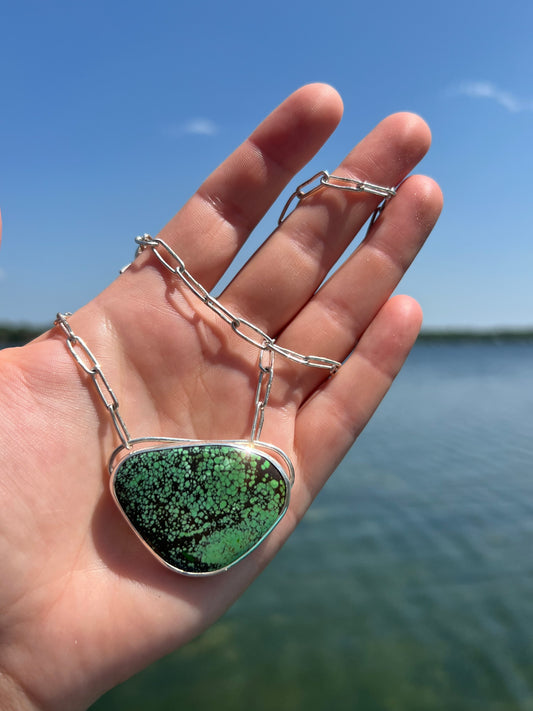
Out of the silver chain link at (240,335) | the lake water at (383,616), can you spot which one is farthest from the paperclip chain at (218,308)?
the lake water at (383,616)

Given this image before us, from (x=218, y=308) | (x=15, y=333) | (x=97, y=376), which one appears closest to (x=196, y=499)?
(x=97, y=376)

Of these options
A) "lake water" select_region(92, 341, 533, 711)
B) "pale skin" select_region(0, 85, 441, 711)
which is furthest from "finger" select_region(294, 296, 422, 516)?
"lake water" select_region(92, 341, 533, 711)

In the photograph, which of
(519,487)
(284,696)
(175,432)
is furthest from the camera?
(519,487)

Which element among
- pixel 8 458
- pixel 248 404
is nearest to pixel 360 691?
pixel 248 404

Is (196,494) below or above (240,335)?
below

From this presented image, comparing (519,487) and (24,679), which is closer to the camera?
(24,679)

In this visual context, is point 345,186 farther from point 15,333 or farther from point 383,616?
point 15,333

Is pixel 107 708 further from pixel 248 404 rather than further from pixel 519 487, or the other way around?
pixel 519 487
